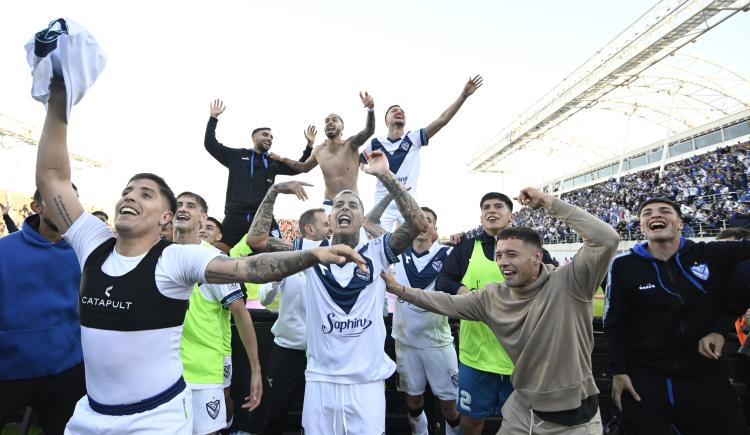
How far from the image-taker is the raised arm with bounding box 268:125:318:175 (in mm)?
6026

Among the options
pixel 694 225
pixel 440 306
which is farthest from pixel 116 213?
pixel 694 225

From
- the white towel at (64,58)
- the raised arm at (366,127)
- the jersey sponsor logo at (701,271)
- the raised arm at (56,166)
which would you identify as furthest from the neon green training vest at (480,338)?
the white towel at (64,58)

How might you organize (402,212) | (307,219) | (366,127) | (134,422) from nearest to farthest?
(134,422) → (402,212) → (307,219) → (366,127)

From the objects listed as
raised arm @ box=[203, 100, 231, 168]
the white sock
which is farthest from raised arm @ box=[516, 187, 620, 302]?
raised arm @ box=[203, 100, 231, 168]

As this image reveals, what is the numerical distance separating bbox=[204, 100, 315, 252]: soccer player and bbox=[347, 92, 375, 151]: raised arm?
3.72 ft

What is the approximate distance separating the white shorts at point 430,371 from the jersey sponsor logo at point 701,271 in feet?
7.88

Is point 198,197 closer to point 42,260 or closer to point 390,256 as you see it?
point 42,260

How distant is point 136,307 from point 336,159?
3991 mm

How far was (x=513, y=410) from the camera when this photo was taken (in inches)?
124

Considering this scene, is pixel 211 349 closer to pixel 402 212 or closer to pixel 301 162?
pixel 402 212

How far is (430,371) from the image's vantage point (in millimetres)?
4539

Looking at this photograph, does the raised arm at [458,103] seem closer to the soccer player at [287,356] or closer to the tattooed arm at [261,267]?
the soccer player at [287,356]

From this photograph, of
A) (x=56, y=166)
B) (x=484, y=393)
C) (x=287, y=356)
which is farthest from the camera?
(x=287, y=356)

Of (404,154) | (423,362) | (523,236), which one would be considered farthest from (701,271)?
(404,154)
